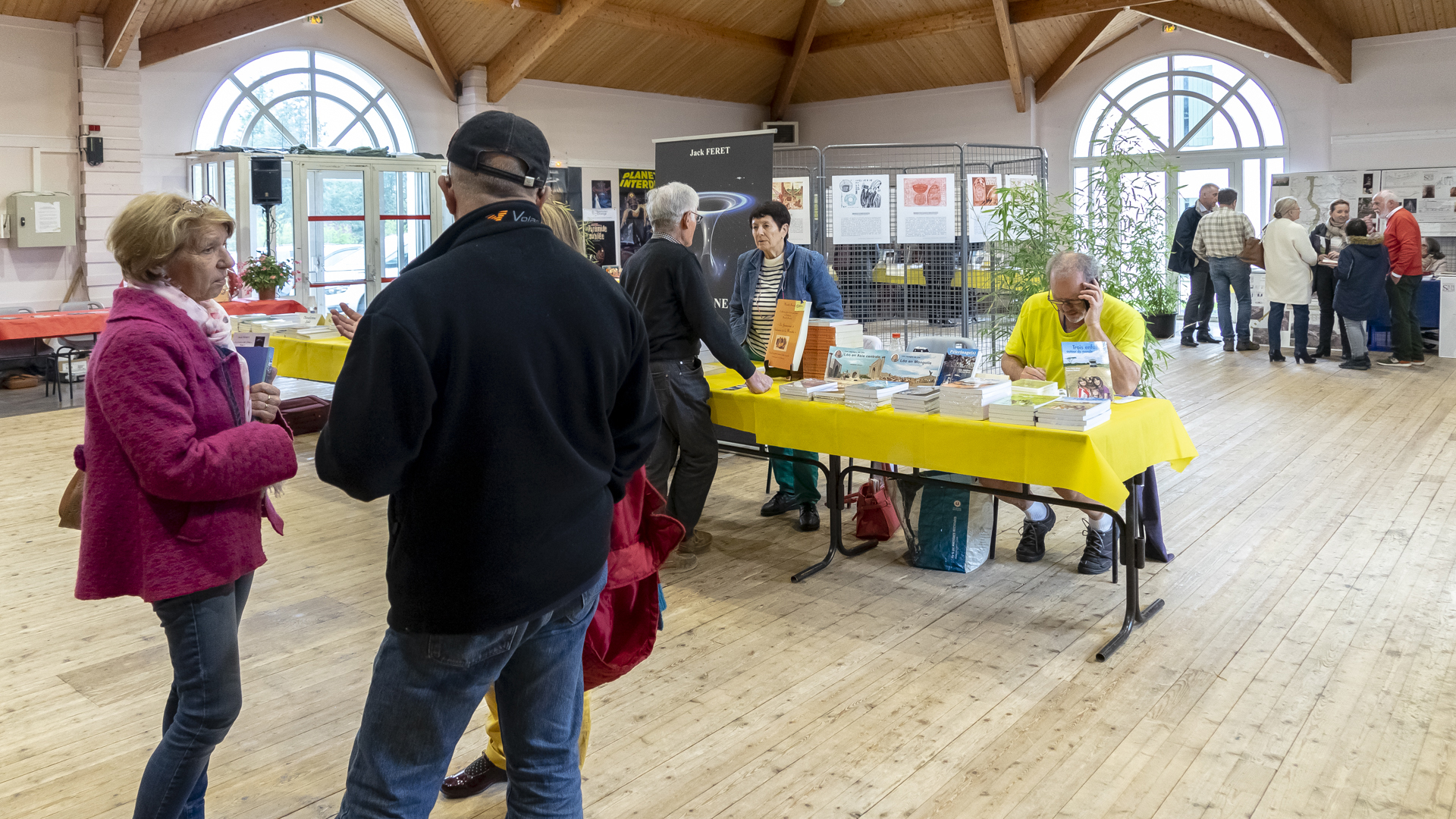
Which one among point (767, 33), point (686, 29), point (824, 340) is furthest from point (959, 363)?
point (767, 33)

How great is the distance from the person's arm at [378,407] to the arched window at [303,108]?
1121 cm

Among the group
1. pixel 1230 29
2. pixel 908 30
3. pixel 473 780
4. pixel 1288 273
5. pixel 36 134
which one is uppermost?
pixel 908 30

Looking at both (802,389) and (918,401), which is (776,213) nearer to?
(802,389)

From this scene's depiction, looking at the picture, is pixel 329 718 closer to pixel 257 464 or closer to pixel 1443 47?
pixel 257 464

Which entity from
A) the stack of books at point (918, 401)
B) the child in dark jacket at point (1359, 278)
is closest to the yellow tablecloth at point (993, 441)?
the stack of books at point (918, 401)

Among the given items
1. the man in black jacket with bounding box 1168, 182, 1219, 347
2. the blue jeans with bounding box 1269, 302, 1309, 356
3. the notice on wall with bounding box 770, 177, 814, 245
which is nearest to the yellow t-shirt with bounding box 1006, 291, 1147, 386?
the notice on wall with bounding box 770, 177, 814, 245

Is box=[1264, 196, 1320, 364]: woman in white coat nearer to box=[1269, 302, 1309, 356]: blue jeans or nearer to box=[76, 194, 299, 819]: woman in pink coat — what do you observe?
box=[1269, 302, 1309, 356]: blue jeans

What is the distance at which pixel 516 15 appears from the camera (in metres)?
12.0

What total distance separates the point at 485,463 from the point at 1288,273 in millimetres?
9779

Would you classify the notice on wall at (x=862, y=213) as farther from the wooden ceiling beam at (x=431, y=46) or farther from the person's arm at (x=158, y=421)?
the wooden ceiling beam at (x=431, y=46)

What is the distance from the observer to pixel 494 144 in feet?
4.72

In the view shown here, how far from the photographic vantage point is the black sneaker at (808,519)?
461cm

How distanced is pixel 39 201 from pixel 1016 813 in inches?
408

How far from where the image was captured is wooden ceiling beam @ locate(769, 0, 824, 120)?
569 inches
